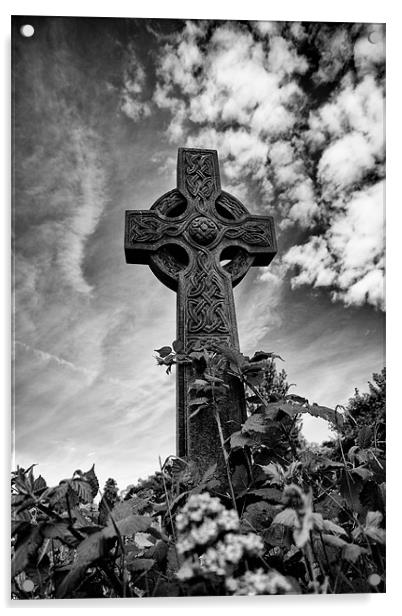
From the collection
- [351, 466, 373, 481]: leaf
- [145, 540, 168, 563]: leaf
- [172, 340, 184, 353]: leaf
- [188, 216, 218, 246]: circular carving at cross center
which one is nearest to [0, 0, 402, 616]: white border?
[145, 540, 168, 563]: leaf

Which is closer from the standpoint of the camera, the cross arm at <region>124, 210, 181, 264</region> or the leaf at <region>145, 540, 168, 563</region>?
the leaf at <region>145, 540, 168, 563</region>

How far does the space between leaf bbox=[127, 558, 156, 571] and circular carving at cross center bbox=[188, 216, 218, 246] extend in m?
1.94

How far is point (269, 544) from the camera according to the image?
2.25m

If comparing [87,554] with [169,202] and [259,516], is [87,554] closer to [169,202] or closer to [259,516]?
[259,516]

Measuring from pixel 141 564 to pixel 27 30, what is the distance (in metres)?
2.79

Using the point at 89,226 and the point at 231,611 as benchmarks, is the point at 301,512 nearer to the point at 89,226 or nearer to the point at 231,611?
the point at 231,611

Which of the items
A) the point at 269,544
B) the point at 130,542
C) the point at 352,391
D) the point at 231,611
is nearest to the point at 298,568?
the point at 269,544

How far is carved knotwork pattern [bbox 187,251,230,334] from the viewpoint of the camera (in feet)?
10.3

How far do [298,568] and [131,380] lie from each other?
1339 millimetres

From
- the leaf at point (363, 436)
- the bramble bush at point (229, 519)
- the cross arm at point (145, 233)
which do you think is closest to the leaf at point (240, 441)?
the bramble bush at point (229, 519)

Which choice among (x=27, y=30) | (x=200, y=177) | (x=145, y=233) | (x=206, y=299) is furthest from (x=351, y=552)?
(x=27, y=30)

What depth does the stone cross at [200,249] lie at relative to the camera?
3.10 m

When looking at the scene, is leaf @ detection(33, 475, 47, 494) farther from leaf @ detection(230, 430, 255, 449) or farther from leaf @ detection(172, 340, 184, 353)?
leaf @ detection(172, 340, 184, 353)

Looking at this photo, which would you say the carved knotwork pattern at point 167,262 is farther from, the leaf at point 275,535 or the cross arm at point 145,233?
the leaf at point 275,535
